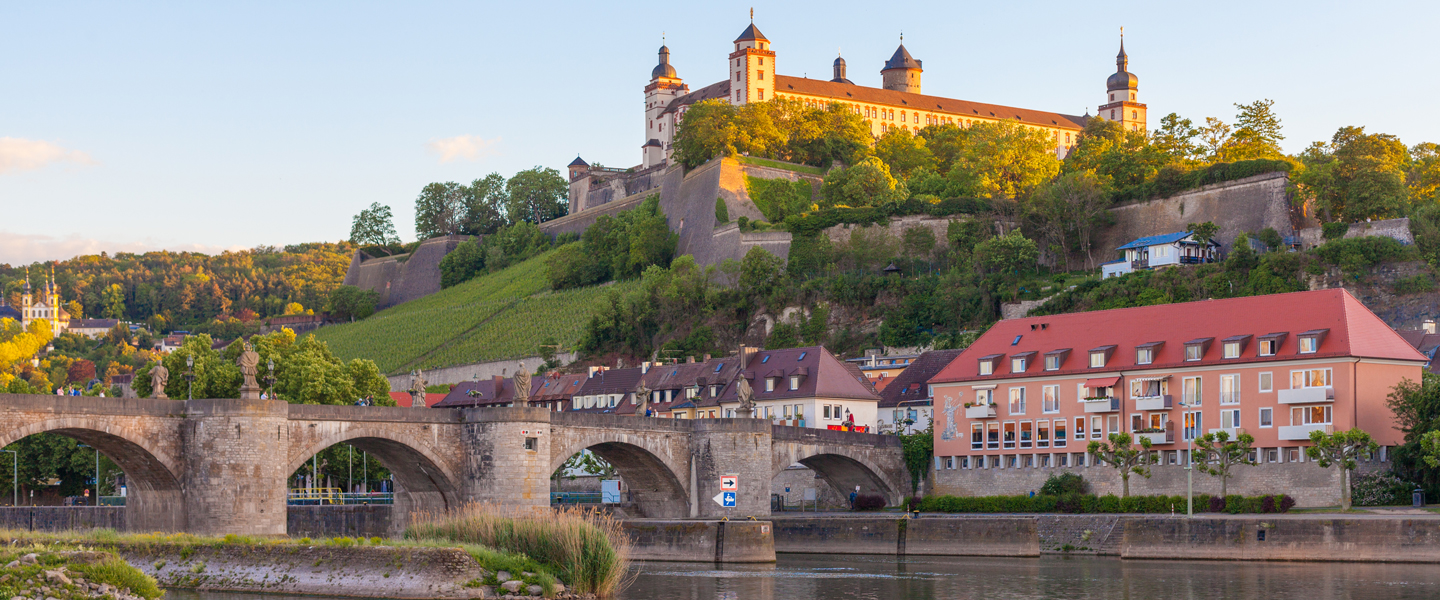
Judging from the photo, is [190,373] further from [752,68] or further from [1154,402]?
[752,68]

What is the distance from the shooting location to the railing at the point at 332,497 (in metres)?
63.5

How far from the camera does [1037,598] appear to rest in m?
38.2

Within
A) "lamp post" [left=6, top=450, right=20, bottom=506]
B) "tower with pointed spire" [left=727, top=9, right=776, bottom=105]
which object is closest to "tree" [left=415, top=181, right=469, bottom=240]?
"tower with pointed spire" [left=727, top=9, right=776, bottom=105]

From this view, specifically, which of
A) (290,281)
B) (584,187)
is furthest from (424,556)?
(290,281)

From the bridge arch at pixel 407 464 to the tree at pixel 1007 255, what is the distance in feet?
163

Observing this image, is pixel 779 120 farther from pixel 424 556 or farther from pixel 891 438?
pixel 424 556

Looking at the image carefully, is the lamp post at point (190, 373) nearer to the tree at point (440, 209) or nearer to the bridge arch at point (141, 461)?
the bridge arch at point (141, 461)

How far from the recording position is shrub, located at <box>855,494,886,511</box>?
65188mm

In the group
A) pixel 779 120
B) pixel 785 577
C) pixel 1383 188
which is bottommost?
pixel 785 577

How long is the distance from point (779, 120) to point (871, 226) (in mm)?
24125

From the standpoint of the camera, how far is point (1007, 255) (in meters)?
96.6

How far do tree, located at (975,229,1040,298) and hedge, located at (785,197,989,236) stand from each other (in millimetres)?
7624

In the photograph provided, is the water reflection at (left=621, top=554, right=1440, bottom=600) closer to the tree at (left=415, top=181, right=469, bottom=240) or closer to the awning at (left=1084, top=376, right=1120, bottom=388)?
the awning at (left=1084, top=376, right=1120, bottom=388)

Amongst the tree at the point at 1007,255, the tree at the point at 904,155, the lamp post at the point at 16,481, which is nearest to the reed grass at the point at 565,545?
the lamp post at the point at 16,481
